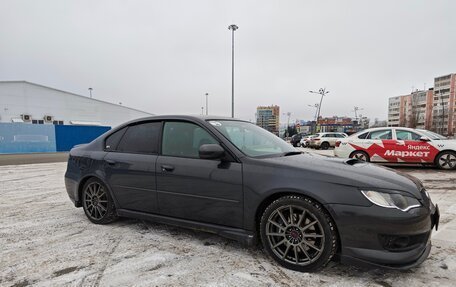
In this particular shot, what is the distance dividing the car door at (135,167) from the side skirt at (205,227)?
72 millimetres

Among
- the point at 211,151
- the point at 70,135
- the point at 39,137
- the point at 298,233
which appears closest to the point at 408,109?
the point at 70,135

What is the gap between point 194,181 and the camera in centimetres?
319

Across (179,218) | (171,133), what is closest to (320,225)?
(179,218)

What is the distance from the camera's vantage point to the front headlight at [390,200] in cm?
240

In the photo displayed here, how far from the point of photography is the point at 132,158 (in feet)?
12.3

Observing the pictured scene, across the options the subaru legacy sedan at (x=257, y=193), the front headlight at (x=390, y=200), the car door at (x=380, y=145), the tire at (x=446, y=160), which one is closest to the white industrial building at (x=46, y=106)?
the subaru legacy sedan at (x=257, y=193)

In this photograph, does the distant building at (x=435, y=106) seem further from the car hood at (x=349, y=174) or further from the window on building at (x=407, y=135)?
the car hood at (x=349, y=174)

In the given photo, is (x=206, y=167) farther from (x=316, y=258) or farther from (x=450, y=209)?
(x=450, y=209)

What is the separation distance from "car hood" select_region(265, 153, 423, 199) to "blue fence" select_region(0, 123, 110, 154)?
2048 centimetres

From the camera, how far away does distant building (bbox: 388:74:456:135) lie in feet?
268

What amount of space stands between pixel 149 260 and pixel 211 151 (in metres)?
1.27

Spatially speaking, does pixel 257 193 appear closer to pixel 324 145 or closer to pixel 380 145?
pixel 380 145

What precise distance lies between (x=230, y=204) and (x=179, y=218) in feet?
2.44

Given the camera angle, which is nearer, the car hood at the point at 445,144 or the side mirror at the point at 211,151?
the side mirror at the point at 211,151
